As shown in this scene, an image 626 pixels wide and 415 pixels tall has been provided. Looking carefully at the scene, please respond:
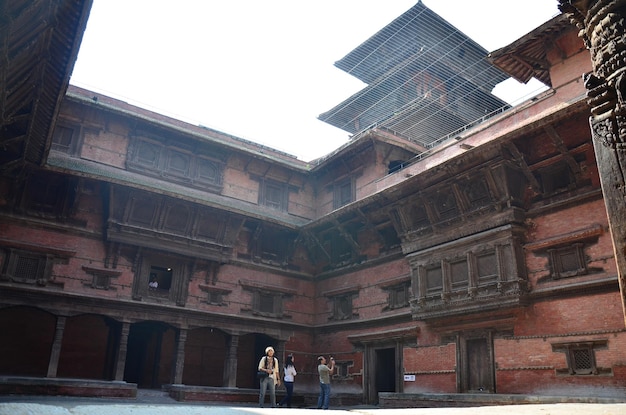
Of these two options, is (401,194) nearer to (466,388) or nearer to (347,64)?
(466,388)

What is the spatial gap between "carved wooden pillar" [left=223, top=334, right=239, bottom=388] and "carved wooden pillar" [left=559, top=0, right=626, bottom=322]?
47.6ft

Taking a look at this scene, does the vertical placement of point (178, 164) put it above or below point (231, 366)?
above

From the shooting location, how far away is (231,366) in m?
16.2

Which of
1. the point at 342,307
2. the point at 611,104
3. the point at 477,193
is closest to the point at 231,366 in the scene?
the point at 342,307

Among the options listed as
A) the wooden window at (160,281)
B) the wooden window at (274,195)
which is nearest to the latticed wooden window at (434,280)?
the wooden window at (274,195)

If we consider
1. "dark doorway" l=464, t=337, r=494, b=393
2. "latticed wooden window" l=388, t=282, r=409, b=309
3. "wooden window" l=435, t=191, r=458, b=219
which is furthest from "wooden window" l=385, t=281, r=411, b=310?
"dark doorway" l=464, t=337, r=494, b=393

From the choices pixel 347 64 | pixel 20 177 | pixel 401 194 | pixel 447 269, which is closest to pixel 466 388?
pixel 447 269

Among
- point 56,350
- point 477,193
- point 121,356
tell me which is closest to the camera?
point 477,193

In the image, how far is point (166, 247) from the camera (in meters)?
16.0

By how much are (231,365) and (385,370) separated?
198 inches

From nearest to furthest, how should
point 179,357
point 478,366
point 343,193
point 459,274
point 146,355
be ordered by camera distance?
point 478,366, point 459,274, point 179,357, point 146,355, point 343,193

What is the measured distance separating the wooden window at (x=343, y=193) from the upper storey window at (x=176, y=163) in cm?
456

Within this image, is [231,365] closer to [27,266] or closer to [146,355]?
[146,355]

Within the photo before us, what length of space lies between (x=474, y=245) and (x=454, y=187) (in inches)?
65.0
